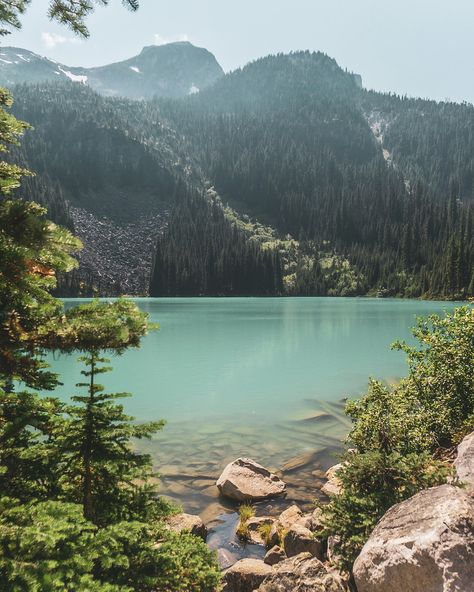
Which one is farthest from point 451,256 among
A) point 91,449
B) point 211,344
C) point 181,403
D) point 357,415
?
point 91,449

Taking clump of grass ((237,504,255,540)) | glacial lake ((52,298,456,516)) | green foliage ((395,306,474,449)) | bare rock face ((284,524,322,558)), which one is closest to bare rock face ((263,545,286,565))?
bare rock face ((284,524,322,558))

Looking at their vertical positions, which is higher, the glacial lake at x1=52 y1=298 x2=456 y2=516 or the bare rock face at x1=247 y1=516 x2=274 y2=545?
the bare rock face at x1=247 y1=516 x2=274 y2=545

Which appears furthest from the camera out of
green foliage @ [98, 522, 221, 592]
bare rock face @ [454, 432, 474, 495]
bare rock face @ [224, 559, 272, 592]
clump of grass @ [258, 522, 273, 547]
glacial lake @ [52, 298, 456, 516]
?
glacial lake @ [52, 298, 456, 516]

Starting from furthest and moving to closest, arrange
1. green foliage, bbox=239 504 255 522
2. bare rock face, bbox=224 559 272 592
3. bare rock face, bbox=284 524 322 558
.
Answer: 1. green foliage, bbox=239 504 255 522
2. bare rock face, bbox=284 524 322 558
3. bare rock face, bbox=224 559 272 592

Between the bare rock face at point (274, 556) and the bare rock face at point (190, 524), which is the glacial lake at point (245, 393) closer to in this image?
the bare rock face at point (190, 524)

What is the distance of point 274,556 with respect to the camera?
9.91 metres

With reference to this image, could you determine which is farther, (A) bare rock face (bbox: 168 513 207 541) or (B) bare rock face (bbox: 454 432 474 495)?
(A) bare rock face (bbox: 168 513 207 541)

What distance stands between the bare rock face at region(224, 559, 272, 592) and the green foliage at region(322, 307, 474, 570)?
167cm

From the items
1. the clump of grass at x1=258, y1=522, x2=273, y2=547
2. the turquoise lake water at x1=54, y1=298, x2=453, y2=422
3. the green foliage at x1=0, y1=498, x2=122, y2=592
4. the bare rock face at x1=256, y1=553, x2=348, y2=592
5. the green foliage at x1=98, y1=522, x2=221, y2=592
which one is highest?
the green foliage at x1=0, y1=498, x2=122, y2=592

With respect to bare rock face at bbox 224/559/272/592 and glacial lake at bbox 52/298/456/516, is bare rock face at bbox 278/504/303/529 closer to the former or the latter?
glacial lake at bbox 52/298/456/516

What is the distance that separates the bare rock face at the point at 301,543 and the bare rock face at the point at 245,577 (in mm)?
852

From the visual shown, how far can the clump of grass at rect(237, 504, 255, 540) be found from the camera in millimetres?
11555

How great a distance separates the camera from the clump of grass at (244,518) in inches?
455

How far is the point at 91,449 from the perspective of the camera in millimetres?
6332
